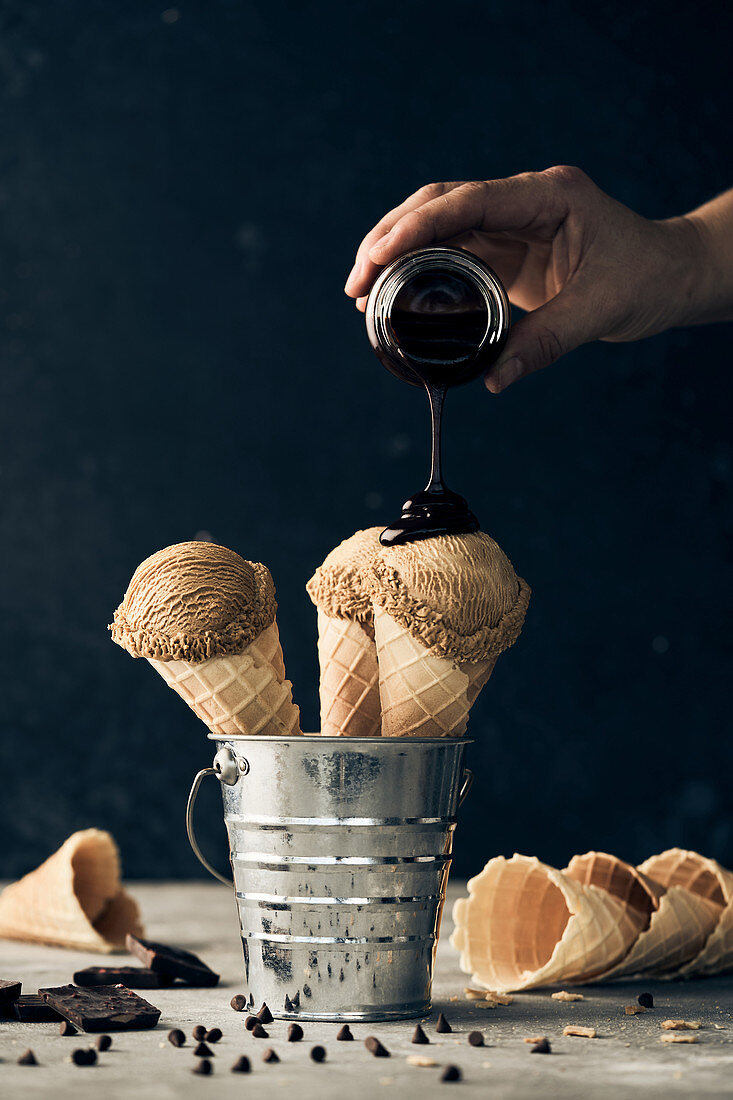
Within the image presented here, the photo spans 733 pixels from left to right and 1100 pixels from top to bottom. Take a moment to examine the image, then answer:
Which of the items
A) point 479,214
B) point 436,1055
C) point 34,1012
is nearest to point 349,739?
point 436,1055

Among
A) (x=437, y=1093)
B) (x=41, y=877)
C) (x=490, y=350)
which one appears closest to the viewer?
(x=437, y=1093)

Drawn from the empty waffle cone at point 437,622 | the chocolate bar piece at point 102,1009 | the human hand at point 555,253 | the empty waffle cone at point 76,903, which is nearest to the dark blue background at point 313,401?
the empty waffle cone at point 76,903

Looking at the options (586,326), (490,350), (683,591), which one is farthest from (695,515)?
(490,350)

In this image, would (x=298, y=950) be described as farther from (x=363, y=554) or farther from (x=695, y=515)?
(x=695, y=515)

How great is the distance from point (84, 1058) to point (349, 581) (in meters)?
0.84

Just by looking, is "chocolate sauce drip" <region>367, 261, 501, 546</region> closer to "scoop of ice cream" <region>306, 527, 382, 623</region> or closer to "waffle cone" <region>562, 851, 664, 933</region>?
"scoop of ice cream" <region>306, 527, 382, 623</region>

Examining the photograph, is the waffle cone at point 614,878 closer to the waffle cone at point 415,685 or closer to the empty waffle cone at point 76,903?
the waffle cone at point 415,685

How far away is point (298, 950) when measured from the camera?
179 cm

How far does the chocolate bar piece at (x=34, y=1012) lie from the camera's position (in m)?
1.81

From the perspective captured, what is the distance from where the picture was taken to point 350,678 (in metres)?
2.07

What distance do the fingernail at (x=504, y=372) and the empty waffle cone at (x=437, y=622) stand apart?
0.28 m

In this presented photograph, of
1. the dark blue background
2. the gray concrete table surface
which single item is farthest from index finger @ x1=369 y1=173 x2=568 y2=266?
the dark blue background

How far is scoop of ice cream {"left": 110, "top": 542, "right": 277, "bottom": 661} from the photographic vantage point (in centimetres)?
185

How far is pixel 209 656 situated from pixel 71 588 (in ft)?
7.98
